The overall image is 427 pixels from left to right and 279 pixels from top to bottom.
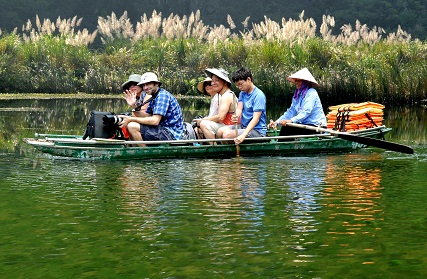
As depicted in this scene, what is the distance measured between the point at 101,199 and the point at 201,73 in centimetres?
1483

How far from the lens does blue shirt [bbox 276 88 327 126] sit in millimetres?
11938

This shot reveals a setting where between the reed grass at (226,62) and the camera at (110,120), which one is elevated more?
the reed grass at (226,62)

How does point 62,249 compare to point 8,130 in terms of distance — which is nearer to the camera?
point 62,249

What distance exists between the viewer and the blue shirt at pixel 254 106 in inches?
459

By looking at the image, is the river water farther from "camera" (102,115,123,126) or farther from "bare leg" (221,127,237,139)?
"camera" (102,115,123,126)

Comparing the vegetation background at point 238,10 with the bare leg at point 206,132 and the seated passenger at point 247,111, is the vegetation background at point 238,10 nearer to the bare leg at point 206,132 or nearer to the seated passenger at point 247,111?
the seated passenger at point 247,111

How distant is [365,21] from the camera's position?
139 ft

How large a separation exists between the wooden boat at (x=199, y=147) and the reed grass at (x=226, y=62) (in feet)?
25.4

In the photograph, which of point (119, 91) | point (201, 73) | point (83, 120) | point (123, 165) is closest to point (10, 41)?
point (119, 91)

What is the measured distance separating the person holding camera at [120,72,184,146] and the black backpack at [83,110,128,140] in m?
0.14

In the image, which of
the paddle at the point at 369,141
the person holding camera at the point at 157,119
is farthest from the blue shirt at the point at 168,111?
the paddle at the point at 369,141

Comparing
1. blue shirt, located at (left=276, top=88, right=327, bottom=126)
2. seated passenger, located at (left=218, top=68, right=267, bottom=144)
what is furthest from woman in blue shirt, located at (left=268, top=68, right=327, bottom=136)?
seated passenger, located at (left=218, top=68, right=267, bottom=144)

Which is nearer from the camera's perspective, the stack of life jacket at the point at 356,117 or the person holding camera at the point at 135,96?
the person holding camera at the point at 135,96

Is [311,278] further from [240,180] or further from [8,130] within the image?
[8,130]
